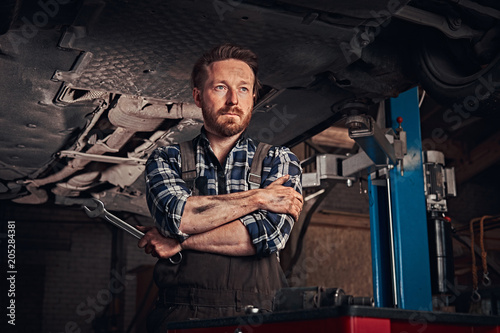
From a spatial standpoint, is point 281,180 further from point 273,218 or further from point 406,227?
point 406,227

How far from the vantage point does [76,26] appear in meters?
2.53

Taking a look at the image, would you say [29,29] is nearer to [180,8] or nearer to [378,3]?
[180,8]

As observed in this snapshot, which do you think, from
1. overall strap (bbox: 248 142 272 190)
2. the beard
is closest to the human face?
the beard

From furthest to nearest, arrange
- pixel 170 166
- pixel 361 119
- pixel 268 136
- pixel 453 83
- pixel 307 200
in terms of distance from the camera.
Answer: pixel 307 200, pixel 268 136, pixel 361 119, pixel 453 83, pixel 170 166

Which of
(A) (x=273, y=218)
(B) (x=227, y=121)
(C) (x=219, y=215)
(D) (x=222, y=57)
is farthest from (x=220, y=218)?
(D) (x=222, y=57)

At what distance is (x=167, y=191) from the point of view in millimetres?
1686

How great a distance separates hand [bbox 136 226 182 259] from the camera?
166cm

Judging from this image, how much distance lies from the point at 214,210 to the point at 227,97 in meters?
0.33

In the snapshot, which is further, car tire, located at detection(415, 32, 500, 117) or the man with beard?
car tire, located at detection(415, 32, 500, 117)

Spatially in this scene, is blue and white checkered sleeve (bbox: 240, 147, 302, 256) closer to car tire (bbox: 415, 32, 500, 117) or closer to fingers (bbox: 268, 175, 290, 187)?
fingers (bbox: 268, 175, 290, 187)

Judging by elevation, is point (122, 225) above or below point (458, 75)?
below

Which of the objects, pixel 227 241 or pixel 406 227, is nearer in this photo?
pixel 227 241

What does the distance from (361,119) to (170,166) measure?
1.76 metres

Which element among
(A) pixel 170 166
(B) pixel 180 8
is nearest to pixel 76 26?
(B) pixel 180 8
